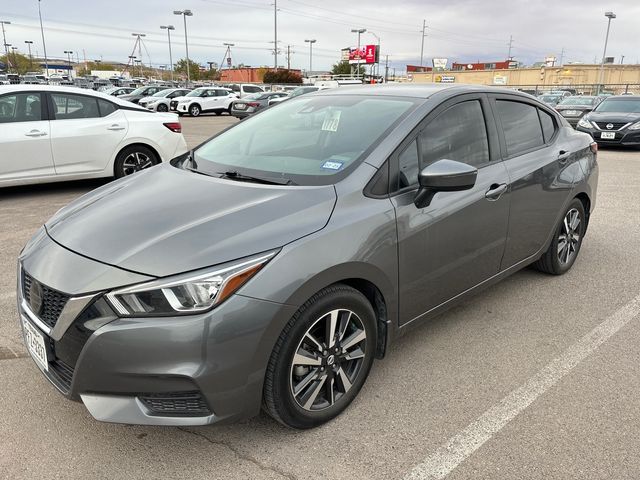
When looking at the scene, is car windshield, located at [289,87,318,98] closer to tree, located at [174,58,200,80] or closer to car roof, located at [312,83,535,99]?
car roof, located at [312,83,535,99]

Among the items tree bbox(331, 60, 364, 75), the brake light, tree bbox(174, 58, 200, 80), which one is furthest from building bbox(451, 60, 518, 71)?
the brake light

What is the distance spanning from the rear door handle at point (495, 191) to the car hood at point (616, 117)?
12501 millimetres

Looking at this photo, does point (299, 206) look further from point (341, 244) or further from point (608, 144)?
point (608, 144)

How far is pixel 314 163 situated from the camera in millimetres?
2973

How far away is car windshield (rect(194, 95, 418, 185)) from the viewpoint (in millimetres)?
2924

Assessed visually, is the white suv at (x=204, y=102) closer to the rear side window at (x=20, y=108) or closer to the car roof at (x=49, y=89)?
the car roof at (x=49, y=89)

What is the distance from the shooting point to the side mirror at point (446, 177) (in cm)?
271

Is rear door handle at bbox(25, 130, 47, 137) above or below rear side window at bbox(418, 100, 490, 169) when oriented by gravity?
below

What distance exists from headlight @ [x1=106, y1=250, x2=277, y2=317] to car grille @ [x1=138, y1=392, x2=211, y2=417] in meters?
0.35

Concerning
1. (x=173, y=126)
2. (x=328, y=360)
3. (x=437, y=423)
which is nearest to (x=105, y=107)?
(x=173, y=126)

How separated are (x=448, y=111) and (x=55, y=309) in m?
2.41

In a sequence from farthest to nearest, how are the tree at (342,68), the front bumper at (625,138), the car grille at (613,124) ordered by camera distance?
the tree at (342,68), the car grille at (613,124), the front bumper at (625,138)

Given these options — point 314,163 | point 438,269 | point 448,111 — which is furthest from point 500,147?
point 314,163

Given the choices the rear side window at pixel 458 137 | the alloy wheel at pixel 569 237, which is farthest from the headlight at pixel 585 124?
the rear side window at pixel 458 137
